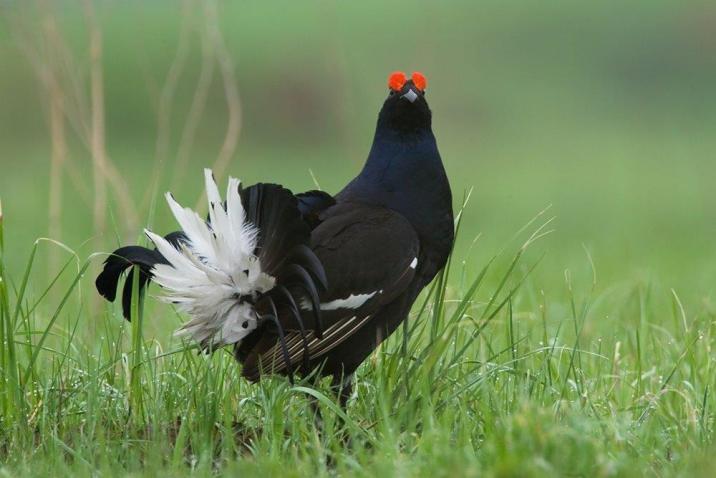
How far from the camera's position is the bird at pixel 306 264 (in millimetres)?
4012

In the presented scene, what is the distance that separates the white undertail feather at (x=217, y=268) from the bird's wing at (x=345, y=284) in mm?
113

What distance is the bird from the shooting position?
158 inches

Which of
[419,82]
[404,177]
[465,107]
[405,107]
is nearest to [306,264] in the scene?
[404,177]

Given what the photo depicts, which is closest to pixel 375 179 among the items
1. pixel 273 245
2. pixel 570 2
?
pixel 273 245

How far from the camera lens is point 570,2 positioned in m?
30.7

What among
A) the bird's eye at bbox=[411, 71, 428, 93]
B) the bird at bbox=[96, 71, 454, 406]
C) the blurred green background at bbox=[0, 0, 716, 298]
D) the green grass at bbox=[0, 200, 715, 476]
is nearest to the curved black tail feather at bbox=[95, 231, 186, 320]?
the bird at bbox=[96, 71, 454, 406]

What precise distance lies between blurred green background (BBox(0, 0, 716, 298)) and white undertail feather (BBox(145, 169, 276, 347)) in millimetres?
9906

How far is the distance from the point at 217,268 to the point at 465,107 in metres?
22.5

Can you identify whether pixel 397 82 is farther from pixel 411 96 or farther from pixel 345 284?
pixel 345 284

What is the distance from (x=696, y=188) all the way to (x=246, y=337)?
1659 cm

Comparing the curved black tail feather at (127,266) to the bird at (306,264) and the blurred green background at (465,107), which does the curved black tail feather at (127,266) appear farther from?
the blurred green background at (465,107)

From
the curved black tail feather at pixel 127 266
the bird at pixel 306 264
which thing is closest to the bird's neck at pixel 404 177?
the bird at pixel 306 264

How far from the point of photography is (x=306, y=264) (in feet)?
13.2

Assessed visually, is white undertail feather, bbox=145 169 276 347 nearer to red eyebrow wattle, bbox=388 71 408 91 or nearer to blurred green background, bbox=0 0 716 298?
red eyebrow wattle, bbox=388 71 408 91
